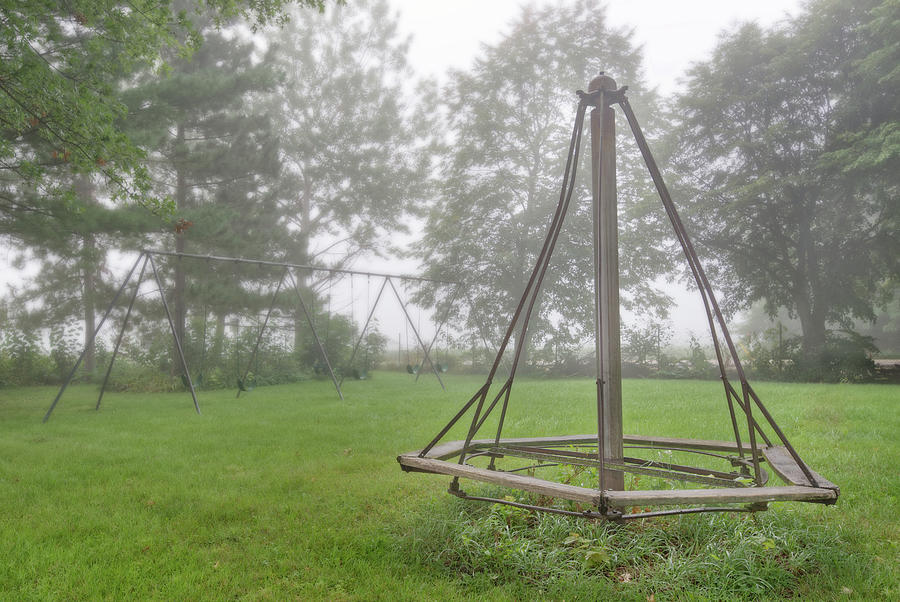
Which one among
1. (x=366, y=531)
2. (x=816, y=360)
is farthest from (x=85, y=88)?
(x=816, y=360)

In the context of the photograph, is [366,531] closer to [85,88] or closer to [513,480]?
[513,480]

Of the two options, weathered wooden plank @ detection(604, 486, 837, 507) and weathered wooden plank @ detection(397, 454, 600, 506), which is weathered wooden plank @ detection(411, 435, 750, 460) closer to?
weathered wooden plank @ detection(397, 454, 600, 506)

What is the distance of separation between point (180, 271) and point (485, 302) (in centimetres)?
750

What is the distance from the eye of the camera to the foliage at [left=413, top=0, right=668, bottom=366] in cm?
1438

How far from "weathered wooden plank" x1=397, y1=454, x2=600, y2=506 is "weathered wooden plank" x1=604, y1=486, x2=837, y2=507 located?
0.28 ft

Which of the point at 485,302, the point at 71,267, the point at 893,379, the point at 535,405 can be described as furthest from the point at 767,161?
the point at 71,267

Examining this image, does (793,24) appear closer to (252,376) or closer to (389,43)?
(389,43)

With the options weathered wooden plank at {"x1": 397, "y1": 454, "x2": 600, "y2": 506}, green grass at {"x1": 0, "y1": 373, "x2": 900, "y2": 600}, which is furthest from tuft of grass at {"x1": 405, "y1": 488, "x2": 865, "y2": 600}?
weathered wooden plank at {"x1": 397, "y1": 454, "x2": 600, "y2": 506}

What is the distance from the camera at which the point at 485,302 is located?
15039 millimetres

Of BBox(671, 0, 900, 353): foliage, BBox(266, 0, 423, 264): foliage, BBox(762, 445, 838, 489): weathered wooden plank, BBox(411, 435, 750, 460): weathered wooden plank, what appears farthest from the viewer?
BBox(266, 0, 423, 264): foliage

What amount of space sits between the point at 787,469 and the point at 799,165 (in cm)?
1261

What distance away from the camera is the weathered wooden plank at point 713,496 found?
1.84 metres

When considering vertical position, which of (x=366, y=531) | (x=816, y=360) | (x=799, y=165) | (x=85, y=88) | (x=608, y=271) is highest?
(x=799, y=165)

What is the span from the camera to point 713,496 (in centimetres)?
185
